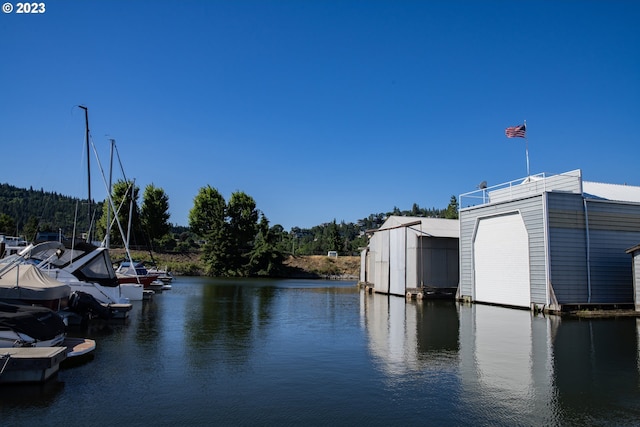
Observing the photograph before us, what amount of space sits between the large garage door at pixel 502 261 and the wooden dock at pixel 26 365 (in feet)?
76.2

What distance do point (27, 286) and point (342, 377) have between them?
33.2 ft

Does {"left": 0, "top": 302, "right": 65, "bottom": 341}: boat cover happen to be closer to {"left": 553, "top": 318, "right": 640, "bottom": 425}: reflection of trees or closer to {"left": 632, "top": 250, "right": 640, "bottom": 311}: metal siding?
{"left": 553, "top": 318, "right": 640, "bottom": 425}: reflection of trees

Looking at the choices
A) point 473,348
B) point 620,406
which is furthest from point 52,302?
point 620,406

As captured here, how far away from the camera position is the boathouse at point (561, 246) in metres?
24.2

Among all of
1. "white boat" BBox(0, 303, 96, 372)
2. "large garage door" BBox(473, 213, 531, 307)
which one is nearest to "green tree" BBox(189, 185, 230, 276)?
"large garage door" BBox(473, 213, 531, 307)

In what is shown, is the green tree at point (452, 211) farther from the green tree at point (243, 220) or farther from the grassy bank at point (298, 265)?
the green tree at point (243, 220)

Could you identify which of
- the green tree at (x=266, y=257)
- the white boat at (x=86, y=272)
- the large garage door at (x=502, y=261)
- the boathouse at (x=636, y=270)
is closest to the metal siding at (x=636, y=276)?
the boathouse at (x=636, y=270)

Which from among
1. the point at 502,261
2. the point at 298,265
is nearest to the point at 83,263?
the point at 502,261

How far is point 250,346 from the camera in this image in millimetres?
14742

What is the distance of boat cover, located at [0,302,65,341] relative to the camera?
10.4 meters

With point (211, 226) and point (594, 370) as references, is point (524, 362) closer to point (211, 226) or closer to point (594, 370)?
point (594, 370)

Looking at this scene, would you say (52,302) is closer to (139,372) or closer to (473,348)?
(139,372)

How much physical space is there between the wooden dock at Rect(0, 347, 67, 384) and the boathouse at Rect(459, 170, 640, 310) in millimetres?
22345

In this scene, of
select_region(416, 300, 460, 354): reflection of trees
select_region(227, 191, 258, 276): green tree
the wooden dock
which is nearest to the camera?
the wooden dock
